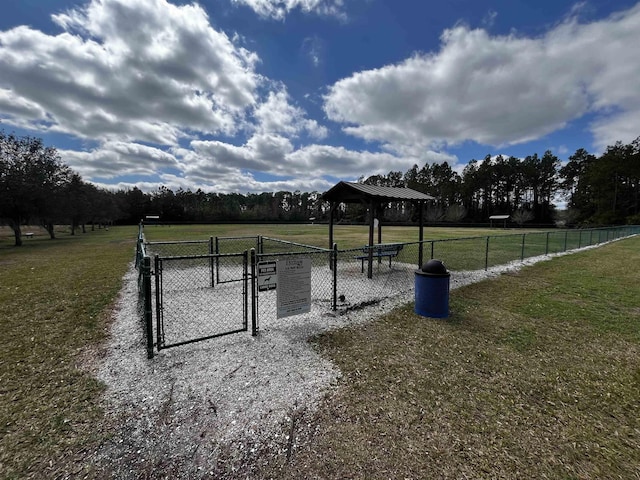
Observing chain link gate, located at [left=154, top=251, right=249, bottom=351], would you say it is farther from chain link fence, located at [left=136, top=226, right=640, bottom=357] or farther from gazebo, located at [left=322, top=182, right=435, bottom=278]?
gazebo, located at [left=322, top=182, right=435, bottom=278]

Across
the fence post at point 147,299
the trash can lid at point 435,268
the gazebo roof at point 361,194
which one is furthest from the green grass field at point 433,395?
the gazebo roof at point 361,194

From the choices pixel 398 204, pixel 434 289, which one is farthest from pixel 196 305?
pixel 398 204

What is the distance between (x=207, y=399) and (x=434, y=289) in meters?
4.33

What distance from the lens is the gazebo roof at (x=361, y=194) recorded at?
9.12m

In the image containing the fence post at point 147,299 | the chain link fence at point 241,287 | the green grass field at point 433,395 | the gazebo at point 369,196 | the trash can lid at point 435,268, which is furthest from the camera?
the gazebo at point 369,196

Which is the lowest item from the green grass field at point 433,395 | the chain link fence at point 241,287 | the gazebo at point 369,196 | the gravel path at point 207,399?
the gravel path at point 207,399

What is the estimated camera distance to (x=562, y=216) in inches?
2288

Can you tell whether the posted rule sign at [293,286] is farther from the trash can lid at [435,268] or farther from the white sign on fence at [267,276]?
the trash can lid at [435,268]

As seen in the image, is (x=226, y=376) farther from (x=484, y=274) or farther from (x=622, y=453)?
(x=484, y=274)

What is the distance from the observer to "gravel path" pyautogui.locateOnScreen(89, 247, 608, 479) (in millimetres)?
2336

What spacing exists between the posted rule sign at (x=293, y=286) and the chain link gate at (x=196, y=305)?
23.1 inches

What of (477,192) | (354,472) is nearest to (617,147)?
(477,192)

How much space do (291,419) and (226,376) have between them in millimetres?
1186

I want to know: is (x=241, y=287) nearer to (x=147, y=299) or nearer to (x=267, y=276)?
(x=267, y=276)
